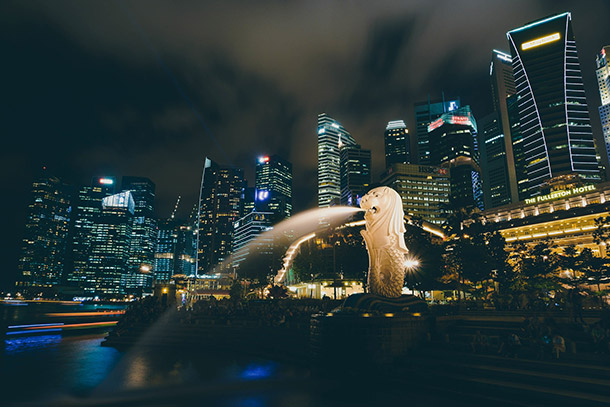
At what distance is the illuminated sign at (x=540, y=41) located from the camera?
15200 centimetres

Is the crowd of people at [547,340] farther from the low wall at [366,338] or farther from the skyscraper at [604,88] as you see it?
the skyscraper at [604,88]

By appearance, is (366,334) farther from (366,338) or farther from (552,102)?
(552,102)

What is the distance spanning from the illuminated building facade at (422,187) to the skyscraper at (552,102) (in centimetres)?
3765

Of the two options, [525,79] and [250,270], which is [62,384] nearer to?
[250,270]

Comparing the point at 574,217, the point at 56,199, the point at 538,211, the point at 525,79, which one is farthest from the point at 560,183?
the point at 56,199

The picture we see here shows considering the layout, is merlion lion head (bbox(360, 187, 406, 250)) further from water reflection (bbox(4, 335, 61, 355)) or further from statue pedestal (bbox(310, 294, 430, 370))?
water reflection (bbox(4, 335, 61, 355))

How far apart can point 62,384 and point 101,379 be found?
1285 mm

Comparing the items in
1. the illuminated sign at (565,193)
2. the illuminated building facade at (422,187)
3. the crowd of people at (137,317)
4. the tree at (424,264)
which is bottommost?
the crowd of people at (137,317)

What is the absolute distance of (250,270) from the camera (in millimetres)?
73062

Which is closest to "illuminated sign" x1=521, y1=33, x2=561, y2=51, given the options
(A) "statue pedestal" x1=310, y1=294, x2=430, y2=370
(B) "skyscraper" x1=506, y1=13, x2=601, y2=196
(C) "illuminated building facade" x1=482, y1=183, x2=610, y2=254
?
(B) "skyscraper" x1=506, y1=13, x2=601, y2=196

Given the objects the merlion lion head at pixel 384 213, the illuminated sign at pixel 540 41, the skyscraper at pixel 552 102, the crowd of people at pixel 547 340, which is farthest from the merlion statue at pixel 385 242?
the illuminated sign at pixel 540 41

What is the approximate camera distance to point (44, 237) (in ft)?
594

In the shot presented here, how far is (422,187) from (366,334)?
166 metres

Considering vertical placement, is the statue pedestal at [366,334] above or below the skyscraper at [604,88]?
below
